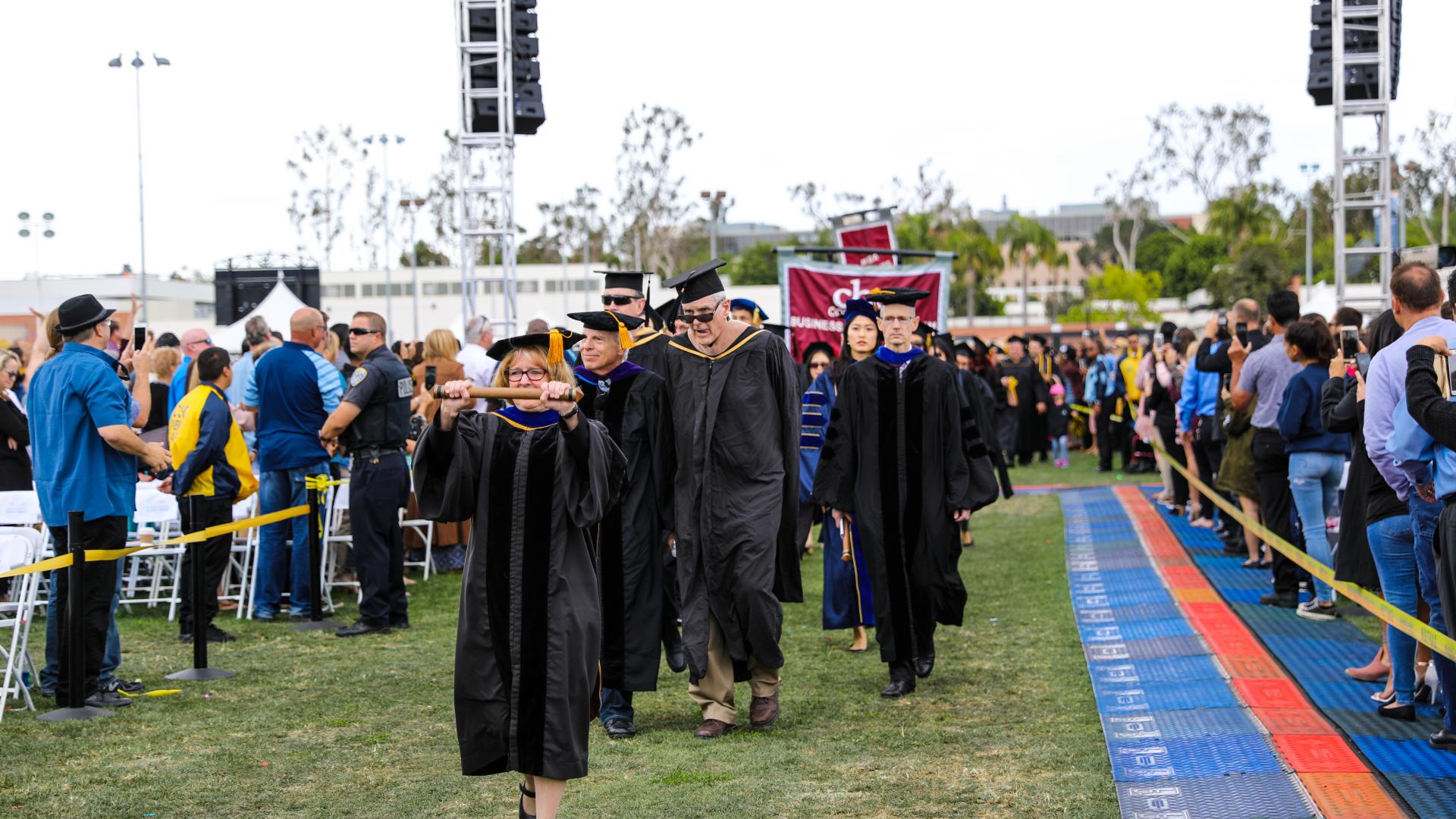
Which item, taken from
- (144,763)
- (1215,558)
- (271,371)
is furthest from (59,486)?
(1215,558)

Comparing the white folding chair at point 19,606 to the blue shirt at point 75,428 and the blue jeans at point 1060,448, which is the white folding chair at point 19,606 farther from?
the blue jeans at point 1060,448

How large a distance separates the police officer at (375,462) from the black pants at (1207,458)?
271 inches

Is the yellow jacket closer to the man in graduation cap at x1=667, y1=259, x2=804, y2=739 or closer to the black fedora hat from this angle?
the black fedora hat

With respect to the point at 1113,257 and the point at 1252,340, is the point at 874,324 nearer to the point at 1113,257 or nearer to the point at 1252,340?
the point at 1252,340

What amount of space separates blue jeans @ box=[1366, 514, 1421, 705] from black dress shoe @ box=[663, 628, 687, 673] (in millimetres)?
3183

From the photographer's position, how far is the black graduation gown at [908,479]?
7684 mm

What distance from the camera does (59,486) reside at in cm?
722

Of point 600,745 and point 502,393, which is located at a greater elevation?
point 502,393

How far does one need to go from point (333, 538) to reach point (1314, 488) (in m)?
6.63

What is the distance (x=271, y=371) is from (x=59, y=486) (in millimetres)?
2696

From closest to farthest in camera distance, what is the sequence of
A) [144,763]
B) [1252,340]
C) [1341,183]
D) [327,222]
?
[144,763]
[1252,340]
[1341,183]
[327,222]

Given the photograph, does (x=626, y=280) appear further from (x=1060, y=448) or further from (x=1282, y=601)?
(x=1060, y=448)

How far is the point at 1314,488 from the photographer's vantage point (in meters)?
9.28

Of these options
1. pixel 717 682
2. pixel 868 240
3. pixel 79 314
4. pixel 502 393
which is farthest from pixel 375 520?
pixel 868 240
